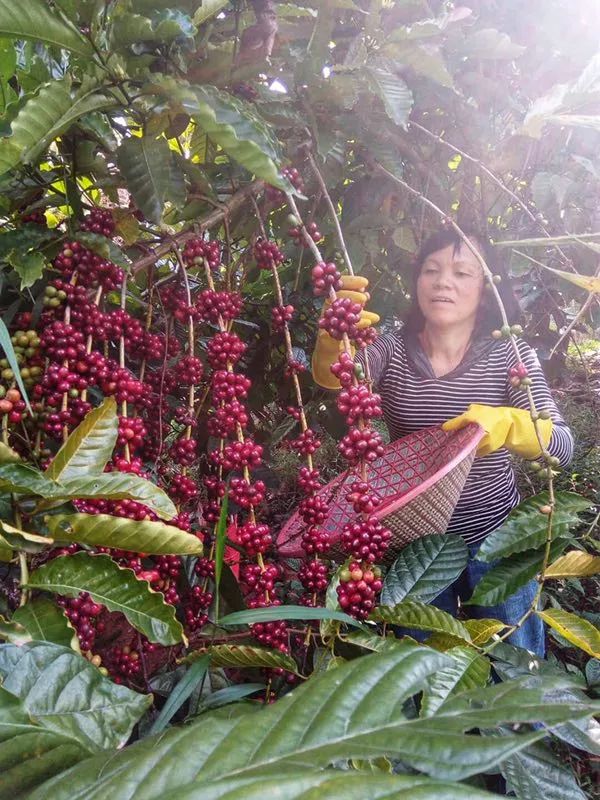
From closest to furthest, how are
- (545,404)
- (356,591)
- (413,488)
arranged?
(356,591), (413,488), (545,404)

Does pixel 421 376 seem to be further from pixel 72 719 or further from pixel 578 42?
pixel 72 719

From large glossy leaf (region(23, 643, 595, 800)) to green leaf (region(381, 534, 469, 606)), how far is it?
520 millimetres

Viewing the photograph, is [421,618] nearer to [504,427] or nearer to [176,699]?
[176,699]

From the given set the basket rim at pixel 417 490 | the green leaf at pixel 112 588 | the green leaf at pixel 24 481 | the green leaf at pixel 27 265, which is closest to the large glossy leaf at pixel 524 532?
the basket rim at pixel 417 490

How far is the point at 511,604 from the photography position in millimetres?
1384

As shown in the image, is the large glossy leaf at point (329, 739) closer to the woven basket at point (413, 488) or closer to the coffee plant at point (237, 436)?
the coffee plant at point (237, 436)

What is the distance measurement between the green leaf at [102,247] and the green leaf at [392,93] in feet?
1.45

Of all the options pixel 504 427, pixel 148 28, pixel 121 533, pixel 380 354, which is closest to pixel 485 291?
pixel 380 354

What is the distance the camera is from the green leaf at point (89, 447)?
65 cm

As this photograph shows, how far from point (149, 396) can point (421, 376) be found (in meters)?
0.78

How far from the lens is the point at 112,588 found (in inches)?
23.8

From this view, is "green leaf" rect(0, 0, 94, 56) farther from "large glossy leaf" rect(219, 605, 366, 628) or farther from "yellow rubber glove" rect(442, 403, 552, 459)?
"yellow rubber glove" rect(442, 403, 552, 459)

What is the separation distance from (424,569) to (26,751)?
0.65m

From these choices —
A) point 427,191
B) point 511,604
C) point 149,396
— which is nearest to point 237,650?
point 149,396
